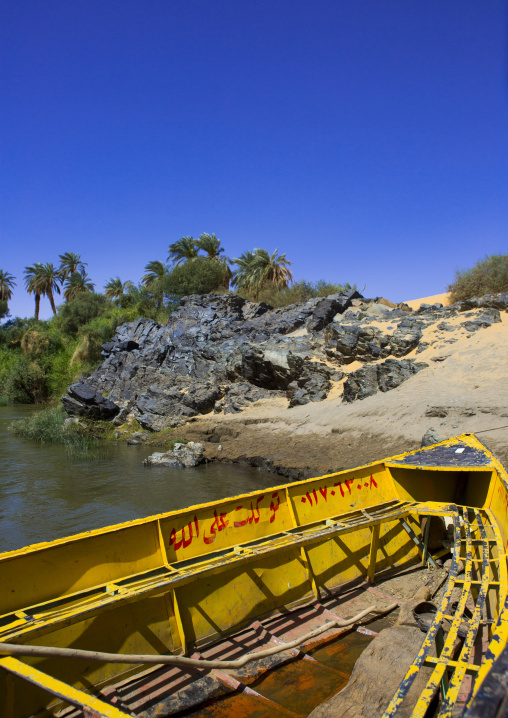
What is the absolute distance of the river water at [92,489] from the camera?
38.2ft

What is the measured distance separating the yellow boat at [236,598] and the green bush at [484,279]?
26.4 m

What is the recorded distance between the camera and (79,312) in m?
50.8

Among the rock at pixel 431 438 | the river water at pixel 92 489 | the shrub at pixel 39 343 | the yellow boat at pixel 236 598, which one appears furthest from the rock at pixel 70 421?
the shrub at pixel 39 343

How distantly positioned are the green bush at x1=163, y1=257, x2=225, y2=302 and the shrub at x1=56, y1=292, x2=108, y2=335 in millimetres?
11777

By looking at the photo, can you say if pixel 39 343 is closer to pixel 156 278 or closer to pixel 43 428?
pixel 156 278

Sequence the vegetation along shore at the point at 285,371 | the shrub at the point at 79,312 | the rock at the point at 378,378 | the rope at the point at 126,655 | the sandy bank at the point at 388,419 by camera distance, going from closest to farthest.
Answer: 1. the rope at the point at 126,655
2. the sandy bank at the point at 388,419
3. the vegetation along shore at the point at 285,371
4. the rock at the point at 378,378
5. the shrub at the point at 79,312

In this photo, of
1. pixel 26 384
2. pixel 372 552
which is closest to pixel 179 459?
pixel 372 552

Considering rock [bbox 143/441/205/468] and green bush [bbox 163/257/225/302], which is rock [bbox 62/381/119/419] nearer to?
rock [bbox 143/441/205/468]

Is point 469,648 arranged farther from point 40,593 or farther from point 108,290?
point 108,290

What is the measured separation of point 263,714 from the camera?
389 centimetres

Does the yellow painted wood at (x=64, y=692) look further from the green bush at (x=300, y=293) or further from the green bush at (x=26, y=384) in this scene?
the green bush at (x=26, y=384)

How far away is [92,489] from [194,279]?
1167 inches

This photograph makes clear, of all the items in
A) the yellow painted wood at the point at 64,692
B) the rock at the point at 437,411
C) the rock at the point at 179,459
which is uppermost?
the rock at the point at 437,411

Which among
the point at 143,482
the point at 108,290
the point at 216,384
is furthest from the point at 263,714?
the point at 108,290
